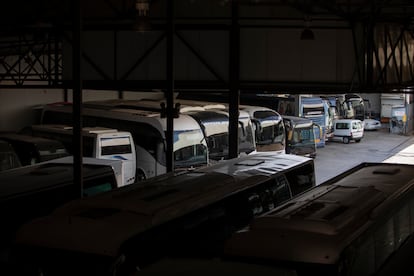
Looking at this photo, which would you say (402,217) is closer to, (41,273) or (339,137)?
(41,273)

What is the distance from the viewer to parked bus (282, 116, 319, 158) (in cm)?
2209

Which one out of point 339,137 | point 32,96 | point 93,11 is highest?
point 93,11

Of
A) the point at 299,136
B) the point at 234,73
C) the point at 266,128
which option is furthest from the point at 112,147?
the point at 299,136

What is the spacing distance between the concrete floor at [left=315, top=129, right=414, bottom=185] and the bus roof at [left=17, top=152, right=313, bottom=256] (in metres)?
12.6

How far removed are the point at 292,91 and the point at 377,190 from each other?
4.82 metres

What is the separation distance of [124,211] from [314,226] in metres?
1.84

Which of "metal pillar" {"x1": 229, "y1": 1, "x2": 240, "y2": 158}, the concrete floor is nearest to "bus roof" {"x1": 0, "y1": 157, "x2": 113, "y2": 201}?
"metal pillar" {"x1": 229, "y1": 1, "x2": 240, "y2": 158}

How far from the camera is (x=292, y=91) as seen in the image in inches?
489

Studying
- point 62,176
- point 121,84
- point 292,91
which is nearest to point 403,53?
point 292,91

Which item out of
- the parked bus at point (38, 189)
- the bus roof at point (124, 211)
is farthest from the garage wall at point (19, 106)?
the bus roof at point (124, 211)

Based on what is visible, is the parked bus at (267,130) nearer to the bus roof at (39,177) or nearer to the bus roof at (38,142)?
the bus roof at (38,142)

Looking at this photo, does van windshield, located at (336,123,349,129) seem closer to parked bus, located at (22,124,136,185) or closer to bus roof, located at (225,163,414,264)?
parked bus, located at (22,124,136,185)

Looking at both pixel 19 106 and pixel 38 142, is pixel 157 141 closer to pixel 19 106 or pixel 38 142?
pixel 38 142

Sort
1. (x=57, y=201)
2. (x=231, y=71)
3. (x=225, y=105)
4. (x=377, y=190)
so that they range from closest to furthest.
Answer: (x=377, y=190) < (x=57, y=201) < (x=231, y=71) < (x=225, y=105)
